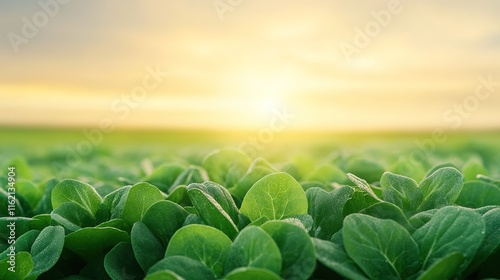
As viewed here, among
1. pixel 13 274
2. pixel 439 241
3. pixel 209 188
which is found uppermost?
pixel 209 188

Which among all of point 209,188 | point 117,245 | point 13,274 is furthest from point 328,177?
point 13,274

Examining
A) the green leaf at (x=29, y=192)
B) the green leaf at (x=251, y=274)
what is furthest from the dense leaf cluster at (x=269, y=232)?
the green leaf at (x=29, y=192)

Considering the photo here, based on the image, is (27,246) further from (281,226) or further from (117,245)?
(281,226)

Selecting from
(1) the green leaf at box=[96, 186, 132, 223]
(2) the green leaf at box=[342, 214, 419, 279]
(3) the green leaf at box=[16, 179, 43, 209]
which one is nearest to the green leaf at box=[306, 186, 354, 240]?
(2) the green leaf at box=[342, 214, 419, 279]

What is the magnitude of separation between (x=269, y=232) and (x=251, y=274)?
8.1 inches

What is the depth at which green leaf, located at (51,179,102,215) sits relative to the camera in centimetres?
210

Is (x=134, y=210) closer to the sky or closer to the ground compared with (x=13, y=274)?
closer to the sky

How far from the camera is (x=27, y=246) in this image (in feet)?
6.39

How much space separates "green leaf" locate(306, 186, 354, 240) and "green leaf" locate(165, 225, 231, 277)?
398mm

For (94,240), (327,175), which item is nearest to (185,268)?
(94,240)

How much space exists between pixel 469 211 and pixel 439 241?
4.7 inches

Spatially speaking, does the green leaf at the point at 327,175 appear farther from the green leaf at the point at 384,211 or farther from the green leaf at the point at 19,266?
the green leaf at the point at 19,266

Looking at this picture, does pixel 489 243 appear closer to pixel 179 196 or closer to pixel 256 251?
pixel 256 251

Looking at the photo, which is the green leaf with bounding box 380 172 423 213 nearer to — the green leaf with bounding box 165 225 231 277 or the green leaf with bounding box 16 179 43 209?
the green leaf with bounding box 165 225 231 277
